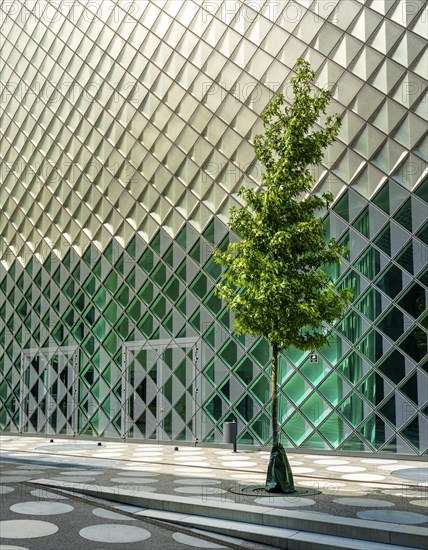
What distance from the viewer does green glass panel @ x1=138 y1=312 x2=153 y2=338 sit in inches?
870

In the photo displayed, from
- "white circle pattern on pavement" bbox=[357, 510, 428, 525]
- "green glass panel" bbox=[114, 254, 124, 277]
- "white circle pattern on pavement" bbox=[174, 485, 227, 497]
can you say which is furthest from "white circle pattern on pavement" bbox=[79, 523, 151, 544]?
"green glass panel" bbox=[114, 254, 124, 277]

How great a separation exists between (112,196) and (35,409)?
30.7 feet

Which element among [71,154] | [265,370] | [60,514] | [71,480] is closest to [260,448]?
[265,370]

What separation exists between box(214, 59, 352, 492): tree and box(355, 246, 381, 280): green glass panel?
5896mm

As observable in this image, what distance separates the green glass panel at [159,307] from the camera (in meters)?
21.8

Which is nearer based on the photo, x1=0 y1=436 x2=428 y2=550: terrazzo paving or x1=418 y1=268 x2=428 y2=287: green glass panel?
x1=0 y1=436 x2=428 y2=550: terrazzo paving

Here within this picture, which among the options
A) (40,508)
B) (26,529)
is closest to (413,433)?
(40,508)

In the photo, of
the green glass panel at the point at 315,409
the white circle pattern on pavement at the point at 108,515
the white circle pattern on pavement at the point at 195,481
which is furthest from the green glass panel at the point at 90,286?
the white circle pattern on pavement at the point at 108,515

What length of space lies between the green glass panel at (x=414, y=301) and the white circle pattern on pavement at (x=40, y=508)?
10.5 meters

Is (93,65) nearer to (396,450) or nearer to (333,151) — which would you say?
(333,151)

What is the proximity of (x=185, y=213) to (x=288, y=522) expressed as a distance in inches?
581

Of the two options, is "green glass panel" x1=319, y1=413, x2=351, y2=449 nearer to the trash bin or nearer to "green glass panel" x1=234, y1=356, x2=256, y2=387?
the trash bin

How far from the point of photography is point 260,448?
727 inches

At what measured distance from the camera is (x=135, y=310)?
2277 centimetres
